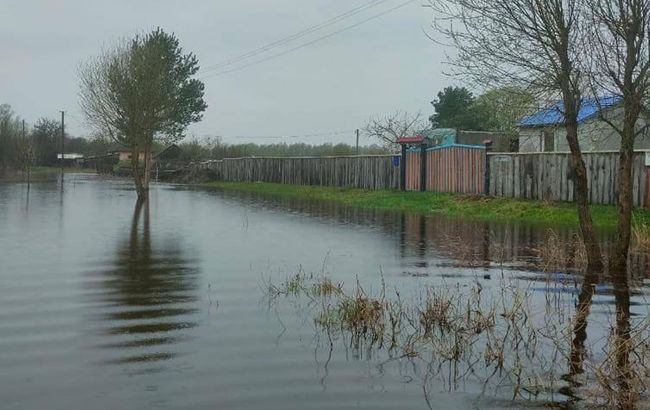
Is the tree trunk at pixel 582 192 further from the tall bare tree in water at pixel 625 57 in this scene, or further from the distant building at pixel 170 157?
the distant building at pixel 170 157

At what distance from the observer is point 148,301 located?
9.44 metres

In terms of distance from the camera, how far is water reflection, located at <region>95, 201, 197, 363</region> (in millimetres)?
7156

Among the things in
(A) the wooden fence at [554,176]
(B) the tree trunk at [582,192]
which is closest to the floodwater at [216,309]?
(B) the tree trunk at [582,192]

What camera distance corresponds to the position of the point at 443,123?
6053cm

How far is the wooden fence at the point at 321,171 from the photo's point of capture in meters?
34.9

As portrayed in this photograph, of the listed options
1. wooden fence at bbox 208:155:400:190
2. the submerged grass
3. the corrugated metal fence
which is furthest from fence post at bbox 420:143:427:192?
the submerged grass

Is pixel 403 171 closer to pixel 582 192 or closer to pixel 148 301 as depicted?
pixel 582 192

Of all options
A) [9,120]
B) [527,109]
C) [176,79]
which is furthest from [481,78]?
[9,120]

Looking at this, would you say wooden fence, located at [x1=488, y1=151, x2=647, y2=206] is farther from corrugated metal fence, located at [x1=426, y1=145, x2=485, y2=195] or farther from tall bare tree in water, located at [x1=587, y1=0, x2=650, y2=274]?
tall bare tree in water, located at [x1=587, y1=0, x2=650, y2=274]

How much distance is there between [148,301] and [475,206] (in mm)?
17889

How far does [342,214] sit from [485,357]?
750 inches

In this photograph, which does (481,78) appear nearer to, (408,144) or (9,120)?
(408,144)

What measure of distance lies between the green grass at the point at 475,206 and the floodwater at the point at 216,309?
273 centimetres

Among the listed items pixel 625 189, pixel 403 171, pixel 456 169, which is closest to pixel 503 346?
pixel 625 189
